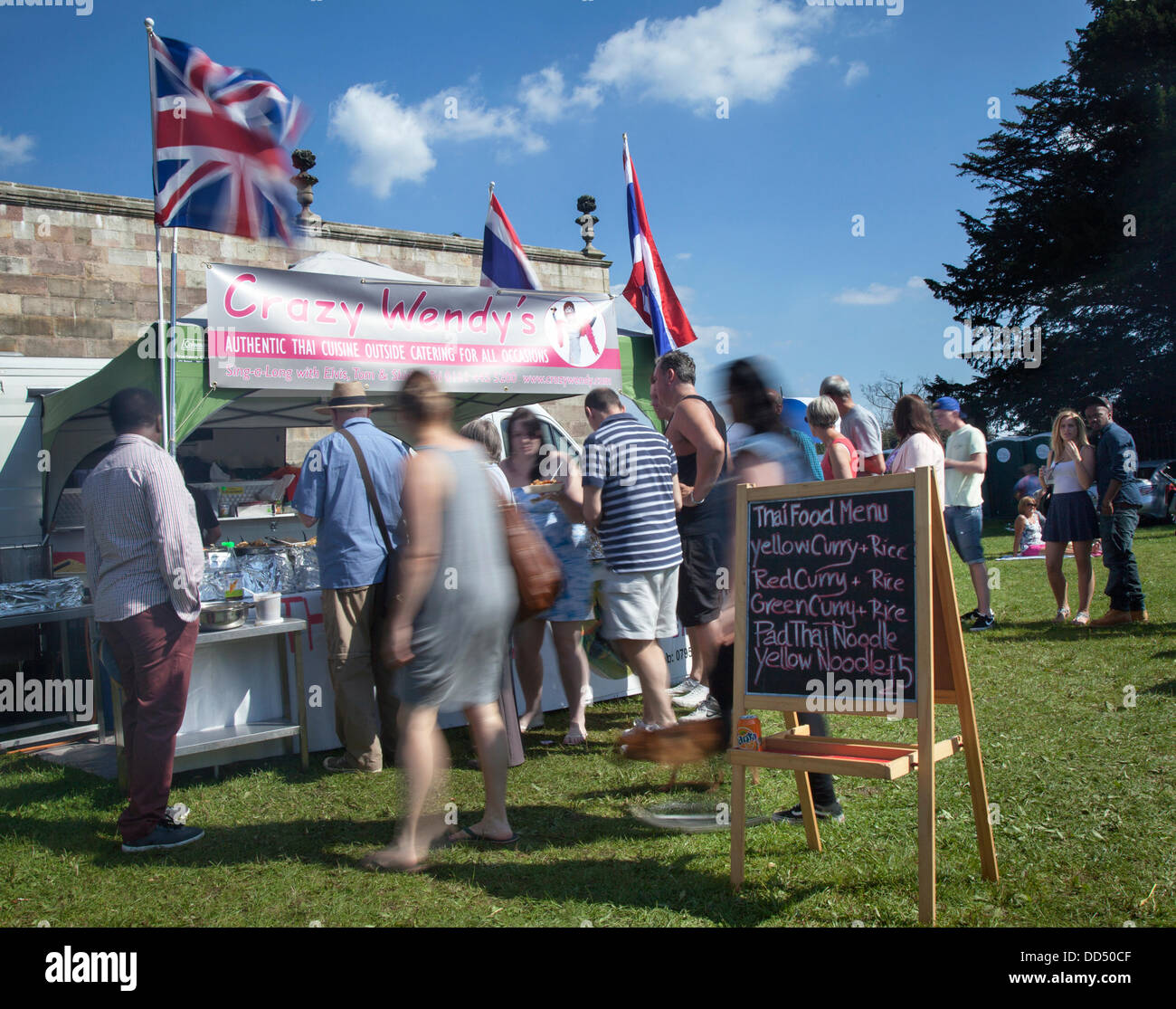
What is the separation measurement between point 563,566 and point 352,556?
4.01 feet

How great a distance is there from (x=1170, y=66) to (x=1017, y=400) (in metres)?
10.9

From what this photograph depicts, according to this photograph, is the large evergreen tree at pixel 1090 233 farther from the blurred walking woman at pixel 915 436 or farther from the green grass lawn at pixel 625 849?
the green grass lawn at pixel 625 849

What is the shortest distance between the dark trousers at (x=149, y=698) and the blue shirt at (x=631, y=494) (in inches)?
78.1

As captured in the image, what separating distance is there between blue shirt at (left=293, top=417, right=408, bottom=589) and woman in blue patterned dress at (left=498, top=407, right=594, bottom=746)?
34.0 inches

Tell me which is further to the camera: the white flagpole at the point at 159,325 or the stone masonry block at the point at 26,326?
the stone masonry block at the point at 26,326

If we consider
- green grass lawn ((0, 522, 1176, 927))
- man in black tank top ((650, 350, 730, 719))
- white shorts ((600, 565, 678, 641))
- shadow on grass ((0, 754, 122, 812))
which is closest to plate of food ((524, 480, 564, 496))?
man in black tank top ((650, 350, 730, 719))

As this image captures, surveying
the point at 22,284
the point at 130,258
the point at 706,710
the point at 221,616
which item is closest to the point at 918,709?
the point at 706,710

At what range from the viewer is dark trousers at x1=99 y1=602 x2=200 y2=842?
3666mm

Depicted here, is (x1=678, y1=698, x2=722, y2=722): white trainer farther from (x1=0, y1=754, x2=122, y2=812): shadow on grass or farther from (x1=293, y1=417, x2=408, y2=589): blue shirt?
(x1=0, y1=754, x2=122, y2=812): shadow on grass

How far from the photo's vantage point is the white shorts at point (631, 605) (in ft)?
13.6

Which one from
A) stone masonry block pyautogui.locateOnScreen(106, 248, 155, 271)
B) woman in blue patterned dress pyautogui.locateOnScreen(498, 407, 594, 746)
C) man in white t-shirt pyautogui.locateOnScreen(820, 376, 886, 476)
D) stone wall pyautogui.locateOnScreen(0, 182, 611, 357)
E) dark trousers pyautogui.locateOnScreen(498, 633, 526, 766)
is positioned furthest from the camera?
stone masonry block pyautogui.locateOnScreen(106, 248, 155, 271)

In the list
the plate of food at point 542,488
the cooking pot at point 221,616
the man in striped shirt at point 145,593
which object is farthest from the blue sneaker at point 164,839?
the plate of food at point 542,488

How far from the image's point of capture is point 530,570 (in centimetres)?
354

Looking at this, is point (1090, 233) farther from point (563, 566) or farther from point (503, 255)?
point (563, 566)
